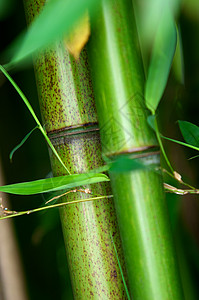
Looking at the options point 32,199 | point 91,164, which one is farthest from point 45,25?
point 32,199

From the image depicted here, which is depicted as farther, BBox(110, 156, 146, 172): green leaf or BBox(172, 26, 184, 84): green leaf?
BBox(172, 26, 184, 84): green leaf

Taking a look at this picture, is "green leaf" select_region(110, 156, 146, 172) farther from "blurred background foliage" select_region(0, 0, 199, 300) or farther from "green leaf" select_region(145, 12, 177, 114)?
"blurred background foliage" select_region(0, 0, 199, 300)

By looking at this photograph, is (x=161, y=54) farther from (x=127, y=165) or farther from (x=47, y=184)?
(x=47, y=184)

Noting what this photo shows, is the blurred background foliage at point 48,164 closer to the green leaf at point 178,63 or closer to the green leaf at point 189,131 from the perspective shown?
the green leaf at point 178,63

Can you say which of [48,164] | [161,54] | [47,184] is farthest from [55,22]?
[48,164]

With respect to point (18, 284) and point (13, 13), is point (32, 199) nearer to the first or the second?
point (18, 284)

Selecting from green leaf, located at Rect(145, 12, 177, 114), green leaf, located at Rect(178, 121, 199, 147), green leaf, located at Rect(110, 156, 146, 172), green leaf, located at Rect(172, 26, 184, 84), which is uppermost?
green leaf, located at Rect(172, 26, 184, 84)

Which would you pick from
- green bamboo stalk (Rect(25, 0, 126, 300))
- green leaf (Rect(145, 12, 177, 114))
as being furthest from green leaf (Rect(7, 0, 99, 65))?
green bamboo stalk (Rect(25, 0, 126, 300))
